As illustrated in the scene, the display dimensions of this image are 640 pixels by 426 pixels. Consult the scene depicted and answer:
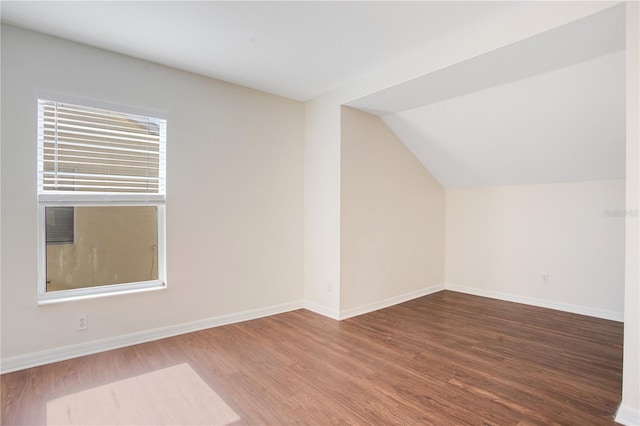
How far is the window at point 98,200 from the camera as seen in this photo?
2.78 m

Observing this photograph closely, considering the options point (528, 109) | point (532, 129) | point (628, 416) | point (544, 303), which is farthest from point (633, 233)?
point (544, 303)

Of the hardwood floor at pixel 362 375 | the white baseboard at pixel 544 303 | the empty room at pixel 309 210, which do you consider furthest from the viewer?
the white baseboard at pixel 544 303

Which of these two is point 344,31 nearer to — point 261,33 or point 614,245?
point 261,33

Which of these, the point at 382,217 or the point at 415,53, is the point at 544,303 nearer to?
the point at 382,217

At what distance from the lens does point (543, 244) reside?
14.2ft

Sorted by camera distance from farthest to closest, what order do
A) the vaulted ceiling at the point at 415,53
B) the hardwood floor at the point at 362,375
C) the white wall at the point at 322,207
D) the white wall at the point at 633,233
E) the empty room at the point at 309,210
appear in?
the white wall at the point at 322,207
the vaulted ceiling at the point at 415,53
the empty room at the point at 309,210
the hardwood floor at the point at 362,375
the white wall at the point at 633,233

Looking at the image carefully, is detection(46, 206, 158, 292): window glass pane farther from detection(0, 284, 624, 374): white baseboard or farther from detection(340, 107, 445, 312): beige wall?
detection(340, 107, 445, 312): beige wall

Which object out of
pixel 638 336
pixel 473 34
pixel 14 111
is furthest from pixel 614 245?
pixel 14 111

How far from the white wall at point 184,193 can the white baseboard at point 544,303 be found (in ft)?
8.27

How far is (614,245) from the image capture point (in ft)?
12.4

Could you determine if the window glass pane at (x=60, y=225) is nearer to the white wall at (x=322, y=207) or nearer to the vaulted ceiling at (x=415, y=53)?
the vaulted ceiling at (x=415, y=53)

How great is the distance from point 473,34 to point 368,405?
2.80 metres

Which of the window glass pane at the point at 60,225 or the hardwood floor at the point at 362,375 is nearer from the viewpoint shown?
the hardwood floor at the point at 362,375

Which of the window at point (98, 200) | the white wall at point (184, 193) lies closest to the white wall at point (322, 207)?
the white wall at point (184, 193)
